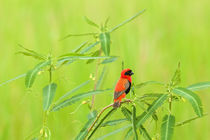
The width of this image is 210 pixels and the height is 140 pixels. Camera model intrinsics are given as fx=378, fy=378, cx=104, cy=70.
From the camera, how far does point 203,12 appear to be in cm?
414

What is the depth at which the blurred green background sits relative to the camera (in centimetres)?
282

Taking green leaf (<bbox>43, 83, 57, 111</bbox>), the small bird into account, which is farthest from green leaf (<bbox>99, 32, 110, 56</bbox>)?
green leaf (<bbox>43, 83, 57, 111</bbox>)

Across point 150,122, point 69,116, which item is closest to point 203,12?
point 69,116

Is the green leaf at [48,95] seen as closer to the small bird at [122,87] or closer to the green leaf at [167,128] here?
the small bird at [122,87]

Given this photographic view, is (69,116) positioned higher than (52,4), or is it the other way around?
(52,4)

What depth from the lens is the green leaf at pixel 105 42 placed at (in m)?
1.53

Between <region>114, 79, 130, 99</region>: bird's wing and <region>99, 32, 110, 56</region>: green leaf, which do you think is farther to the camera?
<region>99, 32, 110, 56</region>: green leaf

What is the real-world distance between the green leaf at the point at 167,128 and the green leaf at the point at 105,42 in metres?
0.35

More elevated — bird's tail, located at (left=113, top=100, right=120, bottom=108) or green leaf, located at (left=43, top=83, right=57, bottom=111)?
green leaf, located at (left=43, top=83, right=57, bottom=111)

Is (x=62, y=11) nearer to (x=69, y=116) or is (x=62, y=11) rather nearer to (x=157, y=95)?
(x=69, y=116)

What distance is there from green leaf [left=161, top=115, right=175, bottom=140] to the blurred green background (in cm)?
104

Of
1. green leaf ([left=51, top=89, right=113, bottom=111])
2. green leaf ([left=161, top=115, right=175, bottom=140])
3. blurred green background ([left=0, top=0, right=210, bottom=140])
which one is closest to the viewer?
green leaf ([left=161, top=115, right=175, bottom=140])

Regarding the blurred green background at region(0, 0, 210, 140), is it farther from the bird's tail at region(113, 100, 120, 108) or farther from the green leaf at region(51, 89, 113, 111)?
the bird's tail at region(113, 100, 120, 108)

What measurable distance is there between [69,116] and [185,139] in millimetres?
863
